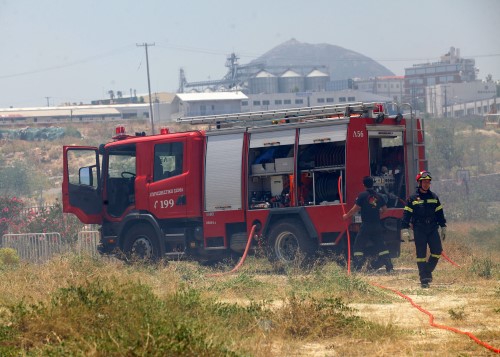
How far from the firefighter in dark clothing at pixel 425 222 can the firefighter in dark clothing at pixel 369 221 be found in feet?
5.04

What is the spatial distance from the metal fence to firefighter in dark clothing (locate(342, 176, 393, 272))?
8906 mm

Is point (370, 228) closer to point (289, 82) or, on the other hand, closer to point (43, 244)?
point (43, 244)

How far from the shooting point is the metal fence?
23.3 meters

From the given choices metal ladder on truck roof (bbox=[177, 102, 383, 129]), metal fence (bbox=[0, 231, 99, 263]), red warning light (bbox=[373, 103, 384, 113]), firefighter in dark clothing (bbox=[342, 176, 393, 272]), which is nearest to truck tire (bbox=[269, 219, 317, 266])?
firefighter in dark clothing (bbox=[342, 176, 393, 272])

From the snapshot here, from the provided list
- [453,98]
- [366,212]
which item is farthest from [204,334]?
[453,98]

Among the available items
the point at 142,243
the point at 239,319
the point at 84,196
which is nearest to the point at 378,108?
the point at 142,243

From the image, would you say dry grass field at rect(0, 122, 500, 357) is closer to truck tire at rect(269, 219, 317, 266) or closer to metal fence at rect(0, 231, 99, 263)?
truck tire at rect(269, 219, 317, 266)

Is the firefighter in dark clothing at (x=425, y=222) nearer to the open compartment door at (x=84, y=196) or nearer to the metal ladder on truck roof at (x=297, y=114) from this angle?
the metal ladder on truck roof at (x=297, y=114)

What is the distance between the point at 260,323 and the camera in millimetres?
9438

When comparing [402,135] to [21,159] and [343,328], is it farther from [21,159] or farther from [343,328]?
[21,159]

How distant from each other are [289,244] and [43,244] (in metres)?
9.29

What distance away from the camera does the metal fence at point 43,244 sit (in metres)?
23.3

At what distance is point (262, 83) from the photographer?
184 m

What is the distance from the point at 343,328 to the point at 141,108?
129 metres
